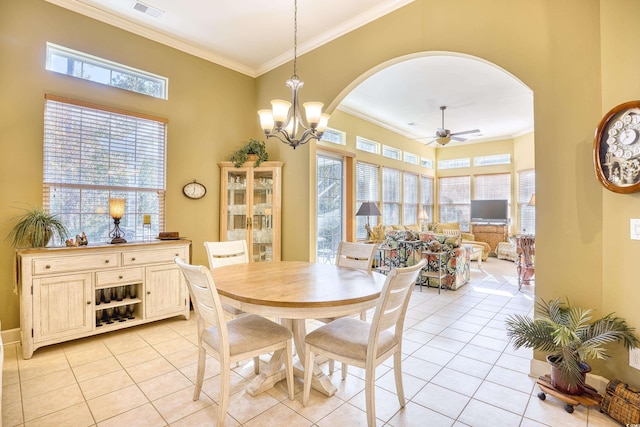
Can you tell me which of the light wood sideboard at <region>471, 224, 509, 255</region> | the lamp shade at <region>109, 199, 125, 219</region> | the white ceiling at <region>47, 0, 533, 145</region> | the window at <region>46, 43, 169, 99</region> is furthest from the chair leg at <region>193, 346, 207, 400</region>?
the light wood sideboard at <region>471, 224, 509, 255</region>

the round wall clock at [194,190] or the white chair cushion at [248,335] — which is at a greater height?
the round wall clock at [194,190]

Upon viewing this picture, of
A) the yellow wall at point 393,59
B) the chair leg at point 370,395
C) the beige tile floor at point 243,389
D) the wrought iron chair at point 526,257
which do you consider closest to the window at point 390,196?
the wrought iron chair at point 526,257

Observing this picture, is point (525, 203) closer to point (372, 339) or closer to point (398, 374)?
point (398, 374)

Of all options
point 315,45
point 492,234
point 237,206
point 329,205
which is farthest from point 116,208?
point 492,234

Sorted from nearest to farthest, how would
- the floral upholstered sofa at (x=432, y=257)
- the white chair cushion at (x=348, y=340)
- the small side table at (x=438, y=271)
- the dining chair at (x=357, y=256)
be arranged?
the white chair cushion at (x=348, y=340)
the dining chair at (x=357, y=256)
the small side table at (x=438, y=271)
the floral upholstered sofa at (x=432, y=257)

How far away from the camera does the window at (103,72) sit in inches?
124

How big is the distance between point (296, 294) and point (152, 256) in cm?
229

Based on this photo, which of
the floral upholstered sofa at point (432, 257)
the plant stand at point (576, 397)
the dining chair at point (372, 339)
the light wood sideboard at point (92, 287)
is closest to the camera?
the dining chair at point (372, 339)

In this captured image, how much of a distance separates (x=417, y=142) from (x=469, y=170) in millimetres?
1851

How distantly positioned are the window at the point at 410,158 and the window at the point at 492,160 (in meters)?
1.85

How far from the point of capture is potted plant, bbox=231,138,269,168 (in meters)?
4.21

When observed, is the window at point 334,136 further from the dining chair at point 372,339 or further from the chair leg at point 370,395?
the chair leg at point 370,395

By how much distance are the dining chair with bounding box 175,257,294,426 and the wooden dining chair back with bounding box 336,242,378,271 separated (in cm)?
104

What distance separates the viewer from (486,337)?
3.21 m
